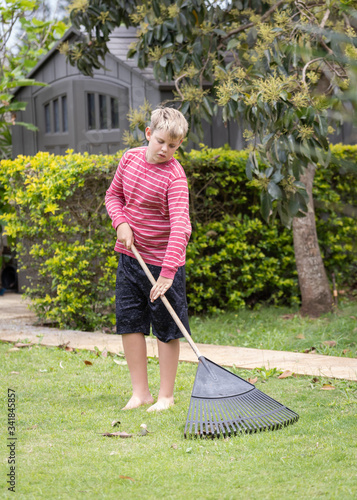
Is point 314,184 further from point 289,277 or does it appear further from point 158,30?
point 158,30

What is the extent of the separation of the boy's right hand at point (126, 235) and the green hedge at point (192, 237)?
2565 millimetres

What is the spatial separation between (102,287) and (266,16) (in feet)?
9.58

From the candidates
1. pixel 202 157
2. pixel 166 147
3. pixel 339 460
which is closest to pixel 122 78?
pixel 202 157

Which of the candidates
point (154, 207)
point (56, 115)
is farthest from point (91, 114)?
point (154, 207)

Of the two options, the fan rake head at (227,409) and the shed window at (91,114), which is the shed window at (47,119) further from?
the fan rake head at (227,409)

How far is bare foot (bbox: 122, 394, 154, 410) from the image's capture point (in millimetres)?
3373

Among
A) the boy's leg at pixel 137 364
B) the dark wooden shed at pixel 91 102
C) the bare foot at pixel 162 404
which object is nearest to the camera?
the bare foot at pixel 162 404

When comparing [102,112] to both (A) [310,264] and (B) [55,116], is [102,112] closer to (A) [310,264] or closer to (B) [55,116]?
(B) [55,116]

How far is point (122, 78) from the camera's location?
7.94m

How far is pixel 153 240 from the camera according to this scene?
3391 mm

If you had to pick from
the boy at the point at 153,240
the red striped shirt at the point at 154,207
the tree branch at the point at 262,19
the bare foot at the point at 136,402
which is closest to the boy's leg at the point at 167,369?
the boy at the point at 153,240

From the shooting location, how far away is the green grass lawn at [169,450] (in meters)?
2.18

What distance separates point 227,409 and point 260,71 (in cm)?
263

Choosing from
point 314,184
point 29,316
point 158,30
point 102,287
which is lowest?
point 29,316
